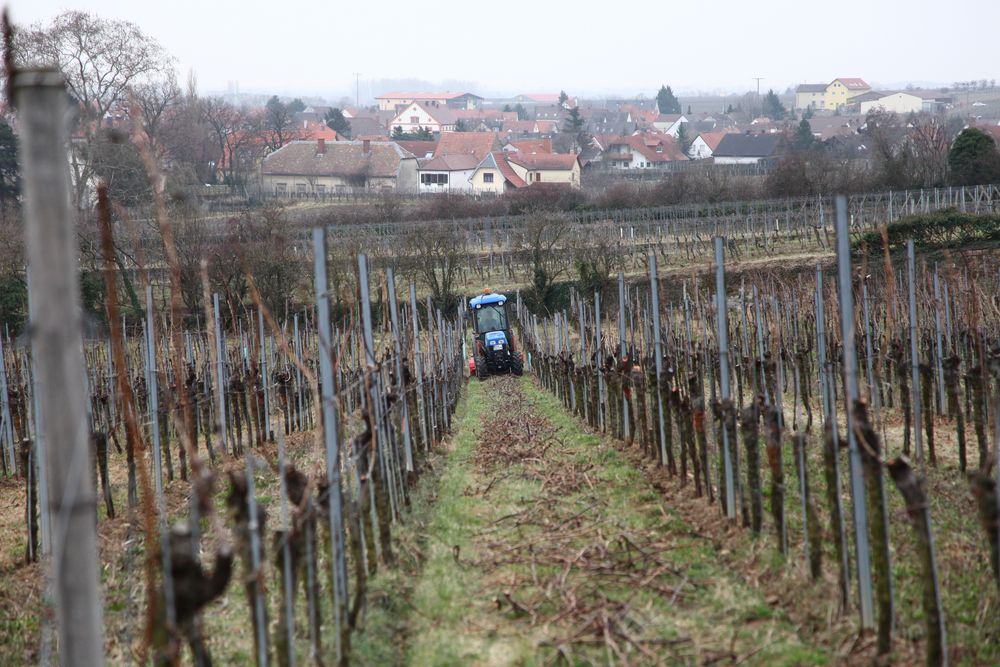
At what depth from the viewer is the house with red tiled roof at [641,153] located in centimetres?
8066

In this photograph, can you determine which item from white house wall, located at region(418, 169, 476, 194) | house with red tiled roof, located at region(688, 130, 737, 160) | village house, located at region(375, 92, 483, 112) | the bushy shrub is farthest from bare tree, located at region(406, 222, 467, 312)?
village house, located at region(375, 92, 483, 112)

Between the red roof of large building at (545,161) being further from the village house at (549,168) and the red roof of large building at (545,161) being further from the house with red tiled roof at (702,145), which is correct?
the house with red tiled roof at (702,145)

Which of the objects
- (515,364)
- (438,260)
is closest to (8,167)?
(438,260)

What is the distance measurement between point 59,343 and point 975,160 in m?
42.1

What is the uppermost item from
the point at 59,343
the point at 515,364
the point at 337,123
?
the point at 337,123

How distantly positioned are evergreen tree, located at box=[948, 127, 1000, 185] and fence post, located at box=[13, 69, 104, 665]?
41.7 m

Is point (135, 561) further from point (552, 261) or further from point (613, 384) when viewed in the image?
point (552, 261)

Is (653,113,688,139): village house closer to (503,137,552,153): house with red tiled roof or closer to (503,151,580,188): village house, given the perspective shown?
(503,137,552,153): house with red tiled roof

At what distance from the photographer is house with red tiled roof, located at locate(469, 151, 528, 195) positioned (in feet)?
216

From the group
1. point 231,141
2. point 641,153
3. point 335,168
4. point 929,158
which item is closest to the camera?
point 929,158

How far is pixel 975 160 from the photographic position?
1559 inches

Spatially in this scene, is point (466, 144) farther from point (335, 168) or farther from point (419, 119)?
point (419, 119)

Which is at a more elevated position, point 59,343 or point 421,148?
point 421,148

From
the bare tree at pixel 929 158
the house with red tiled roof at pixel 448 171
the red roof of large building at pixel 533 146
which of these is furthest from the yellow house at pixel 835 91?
the bare tree at pixel 929 158
